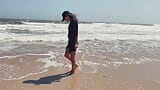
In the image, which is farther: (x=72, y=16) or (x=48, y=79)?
(x=72, y=16)

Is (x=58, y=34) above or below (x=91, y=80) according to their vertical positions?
below

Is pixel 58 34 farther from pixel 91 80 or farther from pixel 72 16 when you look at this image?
pixel 91 80

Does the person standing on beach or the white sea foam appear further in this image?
the white sea foam

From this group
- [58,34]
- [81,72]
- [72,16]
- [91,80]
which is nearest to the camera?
[91,80]

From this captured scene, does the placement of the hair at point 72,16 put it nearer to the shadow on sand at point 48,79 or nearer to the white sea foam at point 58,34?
the shadow on sand at point 48,79

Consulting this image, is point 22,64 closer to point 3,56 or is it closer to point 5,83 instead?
point 3,56

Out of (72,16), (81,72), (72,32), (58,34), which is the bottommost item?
(58,34)

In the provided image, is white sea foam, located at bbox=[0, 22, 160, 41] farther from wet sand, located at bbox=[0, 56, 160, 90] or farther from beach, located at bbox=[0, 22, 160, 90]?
wet sand, located at bbox=[0, 56, 160, 90]

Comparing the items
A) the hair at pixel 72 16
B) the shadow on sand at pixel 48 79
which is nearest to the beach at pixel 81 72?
the shadow on sand at pixel 48 79

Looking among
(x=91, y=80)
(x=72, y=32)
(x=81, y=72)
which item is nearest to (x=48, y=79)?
(x=91, y=80)

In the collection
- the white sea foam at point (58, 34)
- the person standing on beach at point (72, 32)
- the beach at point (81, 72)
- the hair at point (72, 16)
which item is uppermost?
the hair at point (72, 16)

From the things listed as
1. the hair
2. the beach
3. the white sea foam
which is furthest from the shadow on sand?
the white sea foam

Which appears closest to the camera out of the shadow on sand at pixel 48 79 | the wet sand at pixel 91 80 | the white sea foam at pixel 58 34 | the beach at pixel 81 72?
the wet sand at pixel 91 80

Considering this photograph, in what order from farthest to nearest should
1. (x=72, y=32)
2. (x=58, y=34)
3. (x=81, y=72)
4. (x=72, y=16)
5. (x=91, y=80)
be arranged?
1. (x=58, y=34)
2. (x=81, y=72)
3. (x=72, y=32)
4. (x=72, y=16)
5. (x=91, y=80)
